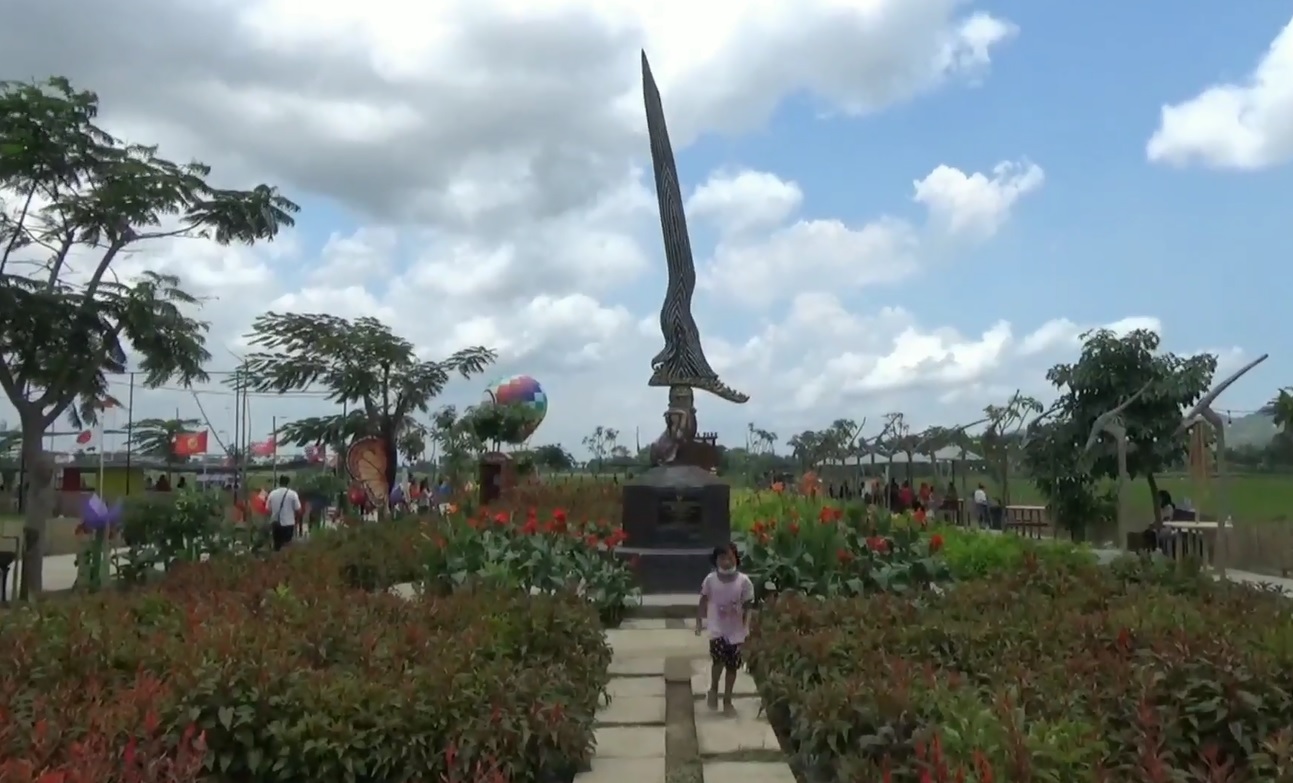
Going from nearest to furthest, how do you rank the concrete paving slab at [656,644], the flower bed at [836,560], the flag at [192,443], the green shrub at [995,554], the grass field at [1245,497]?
the concrete paving slab at [656,644] < the flower bed at [836,560] < the green shrub at [995,554] < the grass field at [1245,497] < the flag at [192,443]

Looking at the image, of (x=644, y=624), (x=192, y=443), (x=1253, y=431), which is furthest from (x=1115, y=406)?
(x=192, y=443)

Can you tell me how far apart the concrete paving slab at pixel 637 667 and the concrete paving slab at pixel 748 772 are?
2.20 metres

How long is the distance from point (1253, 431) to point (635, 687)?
46.3ft

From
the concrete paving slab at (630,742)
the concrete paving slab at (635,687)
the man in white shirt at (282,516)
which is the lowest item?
the concrete paving slab at (630,742)

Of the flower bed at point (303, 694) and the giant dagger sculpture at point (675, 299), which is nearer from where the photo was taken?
the flower bed at point (303, 694)

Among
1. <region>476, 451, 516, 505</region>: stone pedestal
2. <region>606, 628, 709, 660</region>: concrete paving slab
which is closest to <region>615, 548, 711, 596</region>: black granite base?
<region>606, 628, 709, 660</region>: concrete paving slab

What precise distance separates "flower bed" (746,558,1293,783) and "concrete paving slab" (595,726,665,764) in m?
0.67

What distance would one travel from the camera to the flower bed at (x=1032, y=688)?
455 cm

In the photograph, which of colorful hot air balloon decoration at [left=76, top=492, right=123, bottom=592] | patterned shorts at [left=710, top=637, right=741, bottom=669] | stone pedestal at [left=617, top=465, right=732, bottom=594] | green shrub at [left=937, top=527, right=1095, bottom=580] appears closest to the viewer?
patterned shorts at [left=710, top=637, right=741, bottom=669]

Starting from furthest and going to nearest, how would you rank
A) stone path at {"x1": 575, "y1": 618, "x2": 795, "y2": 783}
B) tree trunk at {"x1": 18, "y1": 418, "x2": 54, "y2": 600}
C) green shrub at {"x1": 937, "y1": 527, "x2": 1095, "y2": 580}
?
1. tree trunk at {"x1": 18, "y1": 418, "x2": 54, "y2": 600}
2. green shrub at {"x1": 937, "y1": 527, "x2": 1095, "y2": 580}
3. stone path at {"x1": 575, "y1": 618, "x2": 795, "y2": 783}

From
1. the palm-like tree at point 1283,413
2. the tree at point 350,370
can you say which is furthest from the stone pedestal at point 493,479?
the palm-like tree at point 1283,413

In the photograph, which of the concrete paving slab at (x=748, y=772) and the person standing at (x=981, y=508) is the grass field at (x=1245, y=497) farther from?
the concrete paving slab at (x=748, y=772)

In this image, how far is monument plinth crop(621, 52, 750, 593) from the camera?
12.4 m

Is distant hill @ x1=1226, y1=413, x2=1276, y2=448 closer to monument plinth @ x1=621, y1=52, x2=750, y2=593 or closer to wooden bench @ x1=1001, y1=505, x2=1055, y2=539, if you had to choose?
wooden bench @ x1=1001, y1=505, x2=1055, y2=539
